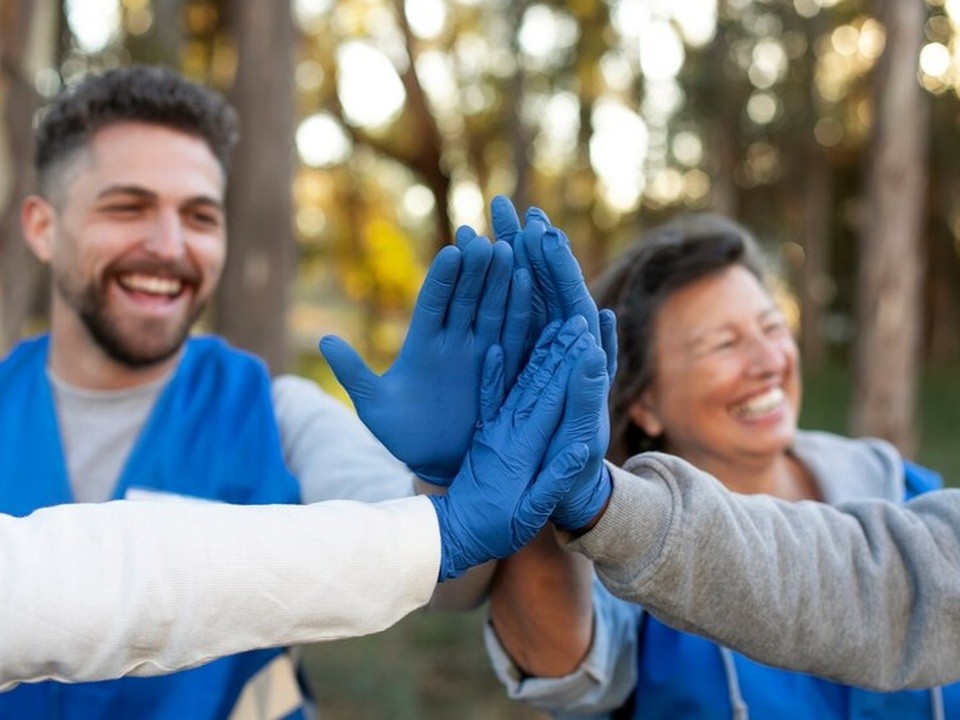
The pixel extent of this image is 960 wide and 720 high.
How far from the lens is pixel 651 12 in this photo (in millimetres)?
15953

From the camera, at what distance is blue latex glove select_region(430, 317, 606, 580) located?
1231 mm

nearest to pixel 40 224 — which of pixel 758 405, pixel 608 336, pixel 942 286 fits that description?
pixel 608 336

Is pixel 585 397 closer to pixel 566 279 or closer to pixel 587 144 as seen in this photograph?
pixel 566 279

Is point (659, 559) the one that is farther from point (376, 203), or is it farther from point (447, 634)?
point (376, 203)

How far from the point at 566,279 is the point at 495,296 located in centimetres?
9

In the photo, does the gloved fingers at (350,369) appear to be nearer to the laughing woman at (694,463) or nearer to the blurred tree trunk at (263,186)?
the laughing woman at (694,463)

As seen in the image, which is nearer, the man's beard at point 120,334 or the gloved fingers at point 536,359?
the gloved fingers at point 536,359

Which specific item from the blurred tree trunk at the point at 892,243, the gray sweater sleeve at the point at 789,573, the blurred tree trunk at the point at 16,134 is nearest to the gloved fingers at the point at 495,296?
the gray sweater sleeve at the point at 789,573

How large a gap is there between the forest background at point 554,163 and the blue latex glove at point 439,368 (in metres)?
1.55

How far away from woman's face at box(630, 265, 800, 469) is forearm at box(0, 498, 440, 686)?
81 centimetres

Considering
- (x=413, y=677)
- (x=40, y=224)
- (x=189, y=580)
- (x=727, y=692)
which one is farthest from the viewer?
(x=413, y=677)

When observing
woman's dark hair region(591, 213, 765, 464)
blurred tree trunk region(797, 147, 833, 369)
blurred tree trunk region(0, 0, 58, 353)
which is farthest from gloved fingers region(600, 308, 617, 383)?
blurred tree trunk region(797, 147, 833, 369)

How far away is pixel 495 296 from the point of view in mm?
1302

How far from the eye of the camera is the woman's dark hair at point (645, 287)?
6.54ft
